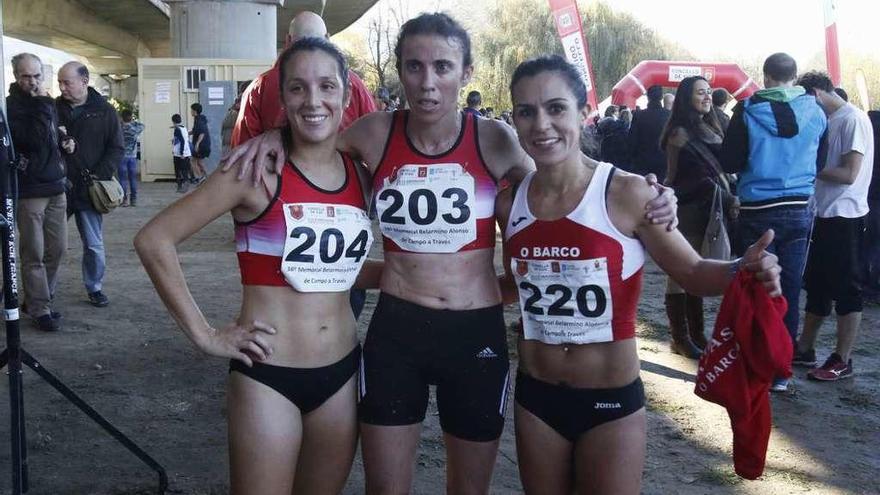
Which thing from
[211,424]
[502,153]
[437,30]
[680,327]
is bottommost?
[211,424]

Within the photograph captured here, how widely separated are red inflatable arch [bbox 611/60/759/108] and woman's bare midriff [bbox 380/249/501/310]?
22.6 metres

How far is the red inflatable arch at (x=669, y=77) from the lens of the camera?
25.0 m

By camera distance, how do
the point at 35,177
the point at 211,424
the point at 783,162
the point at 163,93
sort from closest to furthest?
1. the point at 211,424
2. the point at 783,162
3. the point at 35,177
4. the point at 163,93

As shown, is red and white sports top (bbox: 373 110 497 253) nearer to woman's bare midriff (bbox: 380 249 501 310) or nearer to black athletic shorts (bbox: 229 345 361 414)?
woman's bare midriff (bbox: 380 249 501 310)

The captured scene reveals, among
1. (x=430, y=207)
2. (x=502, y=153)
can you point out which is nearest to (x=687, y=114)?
(x=502, y=153)

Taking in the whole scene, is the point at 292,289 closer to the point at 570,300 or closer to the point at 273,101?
the point at 570,300

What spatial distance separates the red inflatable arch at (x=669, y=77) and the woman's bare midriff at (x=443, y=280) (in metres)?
22.6

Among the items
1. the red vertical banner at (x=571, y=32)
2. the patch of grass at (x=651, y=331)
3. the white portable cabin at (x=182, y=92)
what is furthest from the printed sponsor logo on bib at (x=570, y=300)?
the red vertical banner at (x=571, y=32)

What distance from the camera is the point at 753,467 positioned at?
2.54 metres

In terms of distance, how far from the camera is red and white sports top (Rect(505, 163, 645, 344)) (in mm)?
2729

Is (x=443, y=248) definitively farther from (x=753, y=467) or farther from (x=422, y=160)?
(x=753, y=467)

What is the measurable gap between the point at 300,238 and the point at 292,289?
168 mm

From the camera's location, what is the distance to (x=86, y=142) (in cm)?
775

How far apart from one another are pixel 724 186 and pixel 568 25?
51.0 feet
